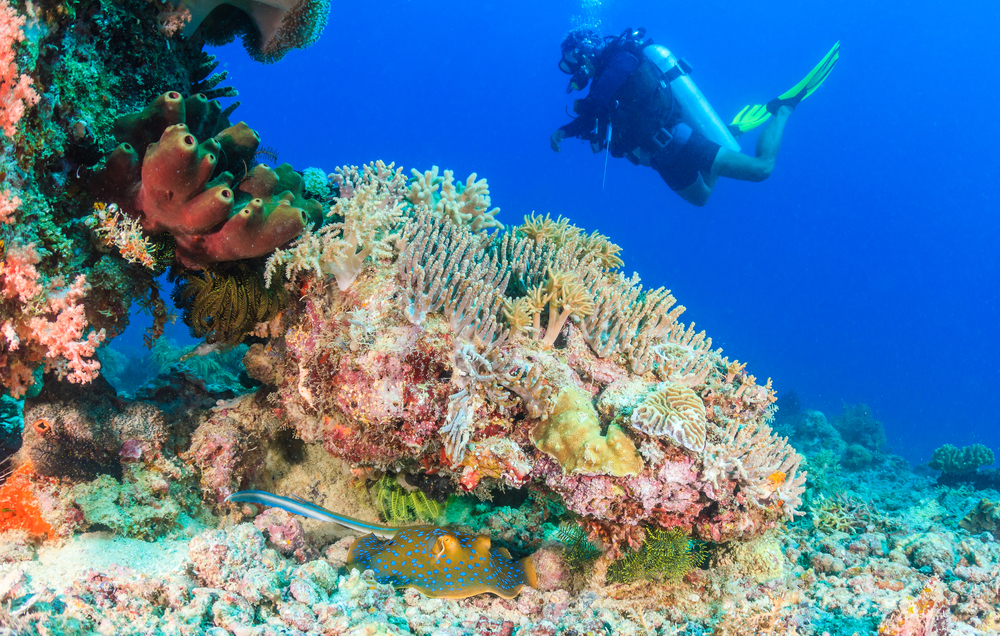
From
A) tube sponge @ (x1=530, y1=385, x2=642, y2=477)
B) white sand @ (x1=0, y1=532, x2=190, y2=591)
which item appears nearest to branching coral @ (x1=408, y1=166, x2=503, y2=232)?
tube sponge @ (x1=530, y1=385, x2=642, y2=477)

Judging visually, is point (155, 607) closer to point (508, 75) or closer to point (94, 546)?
point (94, 546)

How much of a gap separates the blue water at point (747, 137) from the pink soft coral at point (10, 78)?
109 m

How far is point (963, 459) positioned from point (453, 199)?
1375cm

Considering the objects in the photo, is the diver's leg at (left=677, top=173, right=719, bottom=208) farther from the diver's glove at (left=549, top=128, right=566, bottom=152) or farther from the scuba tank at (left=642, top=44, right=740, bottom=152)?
the diver's glove at (left=549, top=128, right=566, bottom=152)

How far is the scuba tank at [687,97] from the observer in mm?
13945

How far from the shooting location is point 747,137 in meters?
109

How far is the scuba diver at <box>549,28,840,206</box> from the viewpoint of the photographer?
12.2 metres

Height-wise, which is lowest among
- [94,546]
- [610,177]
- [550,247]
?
[94,546]

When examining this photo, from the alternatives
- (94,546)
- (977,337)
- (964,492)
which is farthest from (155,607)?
(977,337)

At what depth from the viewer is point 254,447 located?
419 centimetres

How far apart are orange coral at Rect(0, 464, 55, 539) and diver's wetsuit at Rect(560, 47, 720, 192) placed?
39.1ft

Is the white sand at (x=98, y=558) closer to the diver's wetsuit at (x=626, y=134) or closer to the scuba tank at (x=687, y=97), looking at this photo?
the diver's wetsuit at (x=626, y=134)

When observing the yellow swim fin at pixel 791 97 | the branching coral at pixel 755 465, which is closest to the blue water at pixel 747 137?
the yellow swim fin at pixel 791 97

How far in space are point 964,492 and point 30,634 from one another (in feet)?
44.5
